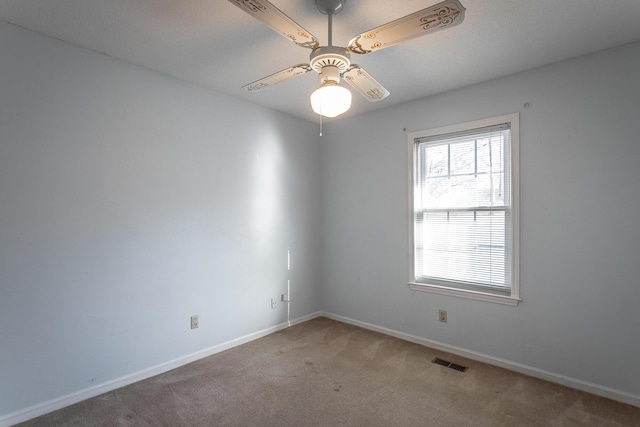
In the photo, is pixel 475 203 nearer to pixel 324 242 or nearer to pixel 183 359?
pixel 324 242

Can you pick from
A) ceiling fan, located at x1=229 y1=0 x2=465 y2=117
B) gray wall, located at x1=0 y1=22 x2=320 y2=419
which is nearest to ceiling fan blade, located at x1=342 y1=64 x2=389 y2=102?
ceiling fan, located at x1=229 y1=0 x2=465 y2=117

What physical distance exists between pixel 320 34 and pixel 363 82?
0.44 m

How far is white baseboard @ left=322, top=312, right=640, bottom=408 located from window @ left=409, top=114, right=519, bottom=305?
53 cm

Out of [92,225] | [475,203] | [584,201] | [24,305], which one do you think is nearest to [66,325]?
[24,305]

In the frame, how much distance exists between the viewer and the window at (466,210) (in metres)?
2.92

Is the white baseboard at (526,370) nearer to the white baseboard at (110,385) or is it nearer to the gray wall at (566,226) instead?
the gray wall at (566,226)

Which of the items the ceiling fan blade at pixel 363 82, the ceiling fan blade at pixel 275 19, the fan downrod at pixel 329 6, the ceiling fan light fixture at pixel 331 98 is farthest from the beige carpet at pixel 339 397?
the fan downrod at pixel 329 6

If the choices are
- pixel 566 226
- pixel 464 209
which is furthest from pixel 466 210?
pixel 566 226

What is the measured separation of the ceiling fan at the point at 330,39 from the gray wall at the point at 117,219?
1.14 meters

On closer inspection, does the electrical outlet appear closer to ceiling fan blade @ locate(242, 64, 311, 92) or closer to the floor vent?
ceiling fan blade @ locate(242, 64, 311, 92)

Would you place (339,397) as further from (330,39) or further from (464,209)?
(330,39)

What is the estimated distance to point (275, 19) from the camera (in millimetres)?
1534

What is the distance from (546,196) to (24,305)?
3.91 meters

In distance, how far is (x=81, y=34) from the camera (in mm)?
2262
